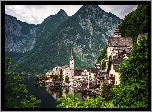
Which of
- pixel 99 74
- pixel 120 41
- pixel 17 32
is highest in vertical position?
pixel 120 41

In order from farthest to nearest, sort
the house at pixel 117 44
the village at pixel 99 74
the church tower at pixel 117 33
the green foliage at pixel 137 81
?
the church tower at pixel 117 33 < the house at pixel 117 44 < the village at pixel 99 74 < the green foliage at pixel 137 81

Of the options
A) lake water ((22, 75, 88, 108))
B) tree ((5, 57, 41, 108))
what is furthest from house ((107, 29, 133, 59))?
tree ((5, 57, 41, 108))

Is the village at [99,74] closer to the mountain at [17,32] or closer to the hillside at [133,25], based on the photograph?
the hillside at [133,25]

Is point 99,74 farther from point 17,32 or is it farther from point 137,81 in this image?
point 137,81

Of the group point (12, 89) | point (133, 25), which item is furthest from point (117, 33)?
point (12, 89)

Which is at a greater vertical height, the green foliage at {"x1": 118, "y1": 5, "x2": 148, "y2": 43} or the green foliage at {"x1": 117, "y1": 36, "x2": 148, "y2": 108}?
the green foliage at {"x1": 118, "y1": 5, "x2": 148, "y2": 43}

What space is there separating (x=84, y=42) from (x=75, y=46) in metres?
9.82

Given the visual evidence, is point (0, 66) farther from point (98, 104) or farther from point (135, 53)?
point (135, 53)

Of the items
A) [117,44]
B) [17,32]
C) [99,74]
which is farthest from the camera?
[117,44]

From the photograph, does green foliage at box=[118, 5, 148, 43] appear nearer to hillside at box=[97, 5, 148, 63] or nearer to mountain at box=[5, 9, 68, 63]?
hillside at box=[97, 5, 148, 63]

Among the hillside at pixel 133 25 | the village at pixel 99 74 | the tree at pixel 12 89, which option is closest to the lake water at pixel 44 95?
the village at pixel 99 74

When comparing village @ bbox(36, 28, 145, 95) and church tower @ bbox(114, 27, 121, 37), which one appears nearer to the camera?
village @ bbox(36, 28, 145, 95)

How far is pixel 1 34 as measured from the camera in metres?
7.15

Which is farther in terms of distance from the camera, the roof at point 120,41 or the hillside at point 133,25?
the roof at point 120,41
